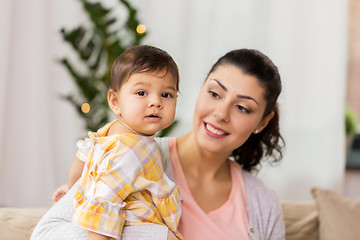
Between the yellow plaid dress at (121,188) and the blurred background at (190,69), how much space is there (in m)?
2.10

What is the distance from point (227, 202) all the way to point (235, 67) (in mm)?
533

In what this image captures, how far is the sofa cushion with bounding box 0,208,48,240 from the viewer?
5.69 ft

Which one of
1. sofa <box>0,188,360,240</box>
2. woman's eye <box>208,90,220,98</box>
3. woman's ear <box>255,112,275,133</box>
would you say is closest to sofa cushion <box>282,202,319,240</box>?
sofa <box>0,188,360,240</box>

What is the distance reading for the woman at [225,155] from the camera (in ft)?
5.42

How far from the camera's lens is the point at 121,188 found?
Answer: 122 cm

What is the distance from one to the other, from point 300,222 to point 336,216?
7.1 inches

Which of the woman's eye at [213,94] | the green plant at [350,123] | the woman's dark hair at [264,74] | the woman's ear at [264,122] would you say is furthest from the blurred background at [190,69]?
the woman's eye at [213,94]

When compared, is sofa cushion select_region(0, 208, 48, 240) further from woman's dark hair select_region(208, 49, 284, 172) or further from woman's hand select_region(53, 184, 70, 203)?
woman's dark hair select_region(208, 49, 284, 172)

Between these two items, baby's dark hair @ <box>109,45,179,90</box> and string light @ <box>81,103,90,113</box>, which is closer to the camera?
baby's dark hair @ <box>109,45,179,90</box>

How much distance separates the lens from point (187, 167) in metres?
1.79

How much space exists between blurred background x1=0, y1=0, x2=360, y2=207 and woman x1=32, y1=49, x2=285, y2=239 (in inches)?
64.2

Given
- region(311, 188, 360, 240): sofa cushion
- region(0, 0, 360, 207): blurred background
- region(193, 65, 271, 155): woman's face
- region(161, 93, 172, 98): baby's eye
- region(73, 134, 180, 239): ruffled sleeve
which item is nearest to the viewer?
region(73, 134, 180, 239): ruffled sleeve

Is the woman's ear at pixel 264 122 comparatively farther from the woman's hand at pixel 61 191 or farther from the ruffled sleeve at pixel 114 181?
the woman's hand at pixel 61 191

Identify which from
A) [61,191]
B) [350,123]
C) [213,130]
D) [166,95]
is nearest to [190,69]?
[350,123]
